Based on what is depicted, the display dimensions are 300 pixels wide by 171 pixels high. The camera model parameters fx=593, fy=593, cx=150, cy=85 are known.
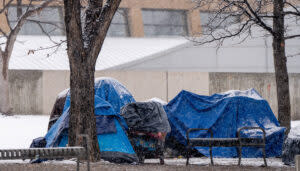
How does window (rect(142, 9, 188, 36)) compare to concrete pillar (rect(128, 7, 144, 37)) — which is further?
window (rect(142, 9, 188, 36))

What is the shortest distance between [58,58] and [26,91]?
511cm

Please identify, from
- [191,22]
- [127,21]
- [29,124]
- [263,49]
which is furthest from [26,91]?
[191,22]

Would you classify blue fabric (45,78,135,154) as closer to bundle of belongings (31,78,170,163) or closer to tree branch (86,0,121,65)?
bundle of belongings (31,78,170,163)

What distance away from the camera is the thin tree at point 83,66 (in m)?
12.0

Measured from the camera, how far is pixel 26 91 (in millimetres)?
27797

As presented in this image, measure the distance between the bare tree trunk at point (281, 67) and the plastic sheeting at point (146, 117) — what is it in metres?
4.20

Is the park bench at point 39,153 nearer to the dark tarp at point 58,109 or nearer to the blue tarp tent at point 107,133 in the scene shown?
the blue tarp tent at point 107,133

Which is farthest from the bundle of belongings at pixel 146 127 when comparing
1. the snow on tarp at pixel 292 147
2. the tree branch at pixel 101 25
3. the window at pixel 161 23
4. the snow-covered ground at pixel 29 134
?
the window at pixel 161 23

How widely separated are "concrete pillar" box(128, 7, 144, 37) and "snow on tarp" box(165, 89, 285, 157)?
85.4ft

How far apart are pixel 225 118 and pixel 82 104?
4.22 m

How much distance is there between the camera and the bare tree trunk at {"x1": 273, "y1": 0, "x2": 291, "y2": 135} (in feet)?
52.2

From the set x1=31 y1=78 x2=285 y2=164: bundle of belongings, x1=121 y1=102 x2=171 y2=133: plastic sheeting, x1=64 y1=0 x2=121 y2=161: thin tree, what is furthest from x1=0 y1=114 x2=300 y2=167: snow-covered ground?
x1=121 y1=102 x2=171 y2=133: plastic sheeting

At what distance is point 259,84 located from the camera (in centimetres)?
2847

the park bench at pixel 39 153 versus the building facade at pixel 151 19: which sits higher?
the building facade at pixel 151 19
